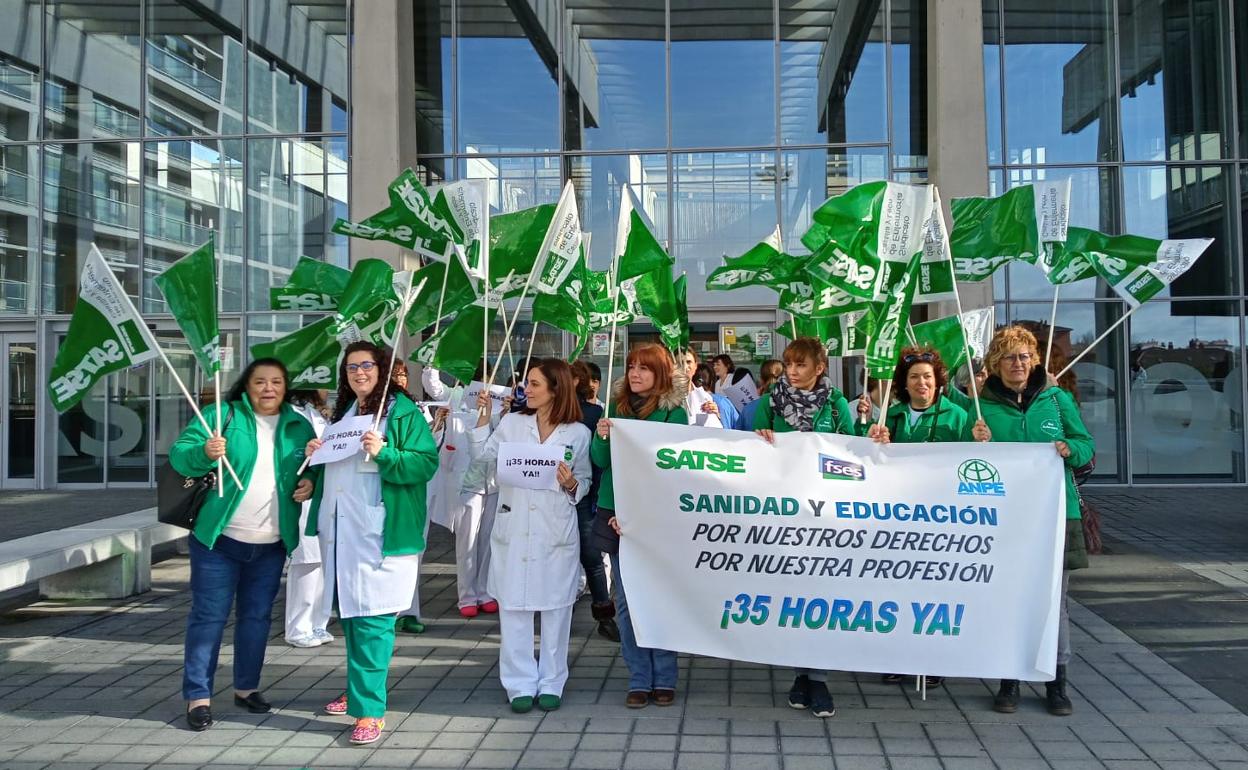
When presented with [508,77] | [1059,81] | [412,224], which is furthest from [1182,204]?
[412,224]

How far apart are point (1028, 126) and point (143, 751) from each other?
560 inches

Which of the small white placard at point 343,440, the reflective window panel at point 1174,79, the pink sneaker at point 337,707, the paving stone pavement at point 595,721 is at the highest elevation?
the reflective window panel at point 1174,79

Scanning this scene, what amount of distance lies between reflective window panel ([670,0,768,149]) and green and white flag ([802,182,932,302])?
9608mm

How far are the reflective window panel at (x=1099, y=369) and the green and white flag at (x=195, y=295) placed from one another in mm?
12189

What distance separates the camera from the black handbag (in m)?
4.95

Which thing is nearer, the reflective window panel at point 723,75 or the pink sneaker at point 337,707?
the pink sneaker at point 337,707

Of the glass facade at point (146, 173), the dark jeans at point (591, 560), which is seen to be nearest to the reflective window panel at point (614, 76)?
the glass facade at point (146, 173)

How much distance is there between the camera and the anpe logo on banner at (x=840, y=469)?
16.9 ft

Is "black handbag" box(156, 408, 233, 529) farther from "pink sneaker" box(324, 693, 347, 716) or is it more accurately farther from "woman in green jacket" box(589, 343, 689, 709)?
"woman in green jacket" box(589, 343, 689, 709)

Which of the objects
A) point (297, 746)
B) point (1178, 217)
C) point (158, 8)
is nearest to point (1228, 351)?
point (1178, 217)

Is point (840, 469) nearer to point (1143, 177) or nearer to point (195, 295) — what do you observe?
point (195, 295)

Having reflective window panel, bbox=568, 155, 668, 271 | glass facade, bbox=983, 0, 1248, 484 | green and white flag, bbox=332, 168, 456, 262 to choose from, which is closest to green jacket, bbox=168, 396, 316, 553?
green and white flag, bbox=332, 168, 456, 262

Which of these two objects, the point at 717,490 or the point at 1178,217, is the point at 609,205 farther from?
the point at 717,490

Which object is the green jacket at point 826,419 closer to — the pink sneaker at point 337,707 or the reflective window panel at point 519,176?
the pink sneaker at point 337,707
